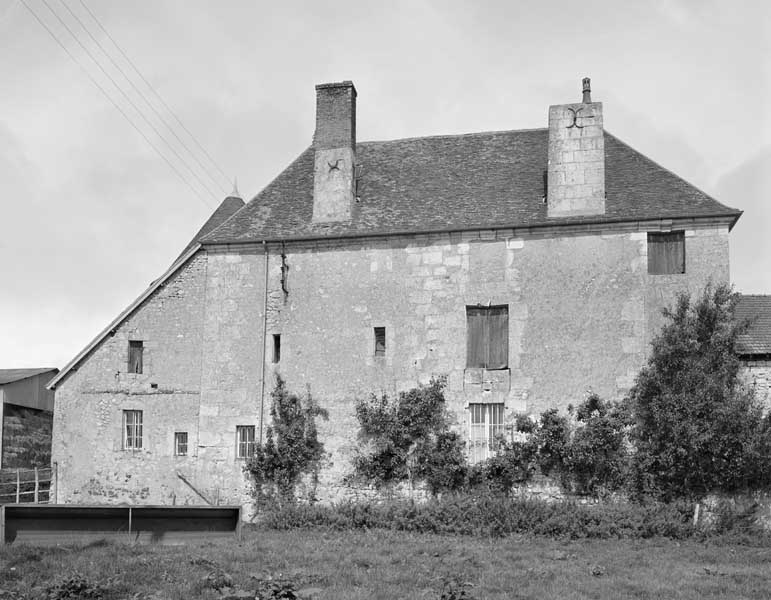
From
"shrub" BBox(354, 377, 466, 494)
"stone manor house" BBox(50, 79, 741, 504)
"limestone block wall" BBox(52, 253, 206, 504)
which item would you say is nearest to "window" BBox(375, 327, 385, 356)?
"stone manor house" BBox(50, 79, 741, 504)

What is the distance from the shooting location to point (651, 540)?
58.3 feet

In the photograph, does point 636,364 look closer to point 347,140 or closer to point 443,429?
point 443,429

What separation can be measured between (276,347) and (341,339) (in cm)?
164

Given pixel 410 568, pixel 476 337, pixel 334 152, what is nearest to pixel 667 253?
pixel 476 337

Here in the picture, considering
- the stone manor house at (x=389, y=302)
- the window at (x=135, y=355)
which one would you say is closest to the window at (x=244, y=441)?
the stone manor house at (x=389, y=302)

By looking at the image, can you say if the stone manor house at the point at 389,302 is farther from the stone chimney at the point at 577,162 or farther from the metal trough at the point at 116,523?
the metal trough at the point at 116,523

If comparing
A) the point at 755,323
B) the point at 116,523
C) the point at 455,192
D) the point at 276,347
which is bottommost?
the point at 116,523

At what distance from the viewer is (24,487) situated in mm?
25750

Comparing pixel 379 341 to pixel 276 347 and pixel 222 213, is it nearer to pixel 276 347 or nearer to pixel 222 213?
pixel 276 347

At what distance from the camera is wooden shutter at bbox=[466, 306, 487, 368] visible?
21188 millimetres

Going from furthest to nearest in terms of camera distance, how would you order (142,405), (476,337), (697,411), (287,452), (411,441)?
(142,405) < (287,452) < (476,337) < (411,441) < (697,411)

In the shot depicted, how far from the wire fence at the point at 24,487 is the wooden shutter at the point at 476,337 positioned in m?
10.8

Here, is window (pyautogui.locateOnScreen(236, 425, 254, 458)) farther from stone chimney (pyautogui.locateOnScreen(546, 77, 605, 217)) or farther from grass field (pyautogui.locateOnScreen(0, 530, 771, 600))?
stone chimney (pyautogui.locateOnScreen(546, 77, 605, 217))

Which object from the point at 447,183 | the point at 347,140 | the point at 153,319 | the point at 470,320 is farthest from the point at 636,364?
the point at 153,319
